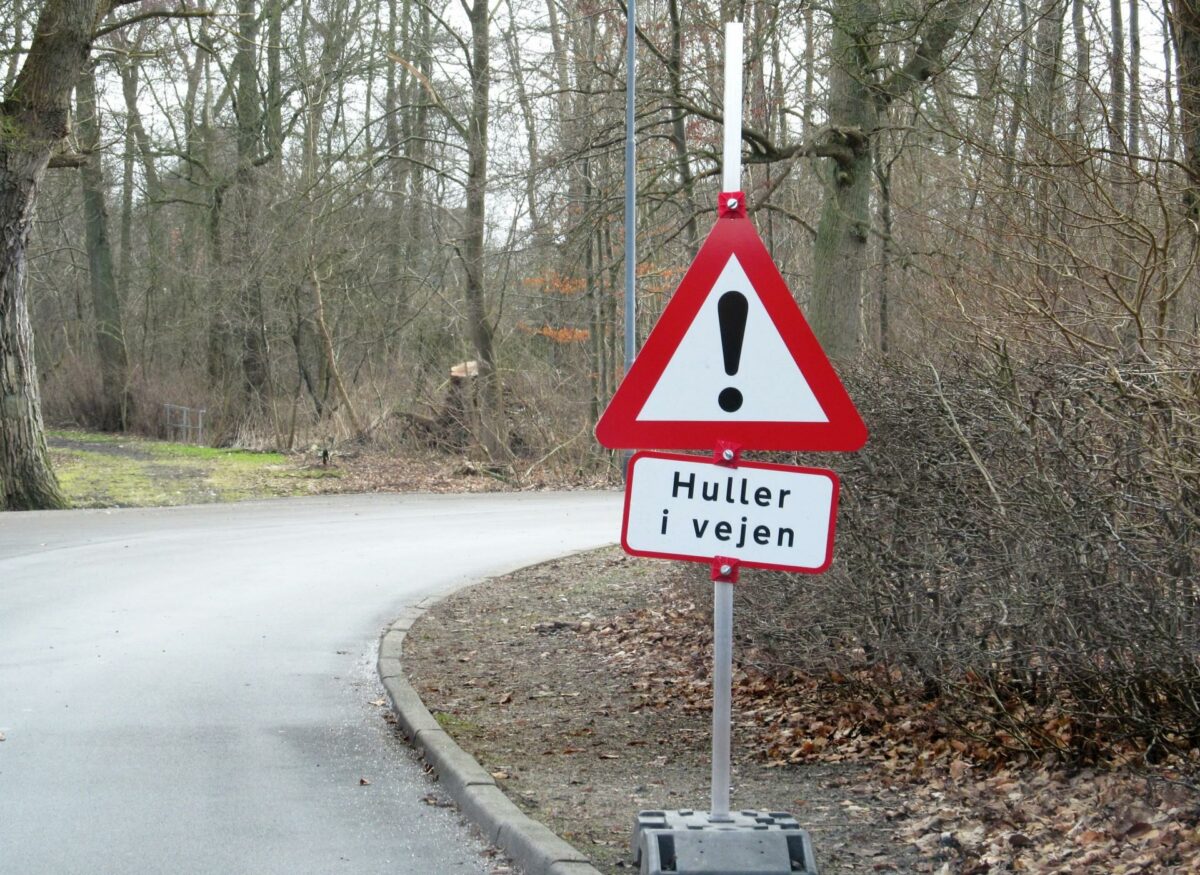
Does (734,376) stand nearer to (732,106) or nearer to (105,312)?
(732,106)

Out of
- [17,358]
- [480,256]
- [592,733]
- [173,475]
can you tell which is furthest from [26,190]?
[592,733]

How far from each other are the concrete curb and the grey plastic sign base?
1.54 ft

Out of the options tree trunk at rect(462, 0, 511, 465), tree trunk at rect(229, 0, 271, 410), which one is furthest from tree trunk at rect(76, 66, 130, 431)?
tree trunk at rect(462, 0, 511, 465)

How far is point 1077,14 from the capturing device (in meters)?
13.5

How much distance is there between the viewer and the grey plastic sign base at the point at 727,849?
4.33m

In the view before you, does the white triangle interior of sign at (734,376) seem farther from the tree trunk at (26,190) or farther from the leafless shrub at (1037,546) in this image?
the tree trunk at (26,190)

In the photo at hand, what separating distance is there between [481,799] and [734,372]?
7.83 feet

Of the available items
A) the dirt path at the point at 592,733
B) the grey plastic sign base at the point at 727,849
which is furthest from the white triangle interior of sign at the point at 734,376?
the dirt path at the point at 592,733

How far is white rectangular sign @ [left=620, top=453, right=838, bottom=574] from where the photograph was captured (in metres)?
4.45

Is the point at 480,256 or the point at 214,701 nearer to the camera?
the point at 214,701

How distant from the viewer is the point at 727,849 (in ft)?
14.4

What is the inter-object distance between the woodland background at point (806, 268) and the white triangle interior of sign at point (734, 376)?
141cm

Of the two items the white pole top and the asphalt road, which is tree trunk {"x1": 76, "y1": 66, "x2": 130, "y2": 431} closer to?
the asphalt road

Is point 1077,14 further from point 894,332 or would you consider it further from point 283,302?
point 283,302
